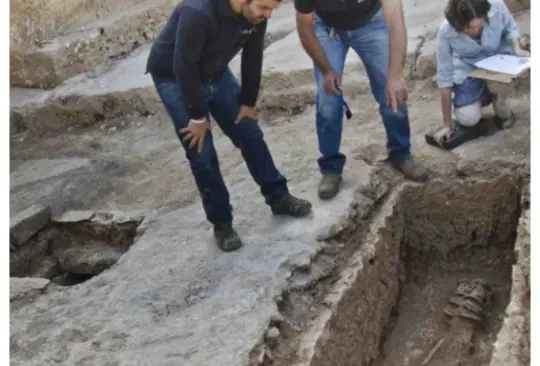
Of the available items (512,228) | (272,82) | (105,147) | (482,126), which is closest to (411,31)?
(272,82)

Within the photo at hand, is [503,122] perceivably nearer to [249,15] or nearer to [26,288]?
[249,15]

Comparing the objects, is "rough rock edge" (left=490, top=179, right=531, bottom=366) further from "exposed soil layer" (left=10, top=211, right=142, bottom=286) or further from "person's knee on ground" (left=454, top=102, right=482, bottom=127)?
"exposed soil layer" (left=10, top=211, right=142, bottom=286)

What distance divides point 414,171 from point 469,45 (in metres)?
0.78

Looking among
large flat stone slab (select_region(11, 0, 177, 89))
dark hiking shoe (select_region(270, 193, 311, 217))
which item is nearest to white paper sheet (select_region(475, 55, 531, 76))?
dark hiking shoe (select_region(270, 193, 311, 217))

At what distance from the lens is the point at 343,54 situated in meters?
3.89

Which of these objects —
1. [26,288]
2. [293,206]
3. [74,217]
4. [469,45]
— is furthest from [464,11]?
[26,288]

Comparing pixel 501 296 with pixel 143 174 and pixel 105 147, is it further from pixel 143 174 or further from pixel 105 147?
pixel 105 147

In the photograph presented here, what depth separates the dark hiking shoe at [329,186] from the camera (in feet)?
13.1

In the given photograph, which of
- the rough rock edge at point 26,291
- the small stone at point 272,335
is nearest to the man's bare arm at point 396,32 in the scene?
the small stone at point 272,335

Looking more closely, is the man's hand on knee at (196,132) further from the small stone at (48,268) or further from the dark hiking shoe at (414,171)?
the small stone at (48,268)

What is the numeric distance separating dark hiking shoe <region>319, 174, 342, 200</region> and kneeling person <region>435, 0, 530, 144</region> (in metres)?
0.77

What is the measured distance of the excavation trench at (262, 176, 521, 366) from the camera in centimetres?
338

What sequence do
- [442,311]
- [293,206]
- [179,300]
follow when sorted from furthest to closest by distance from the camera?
Result: [442,311] < [293,206] < [179,300]

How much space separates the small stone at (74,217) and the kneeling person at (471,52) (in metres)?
2.18
